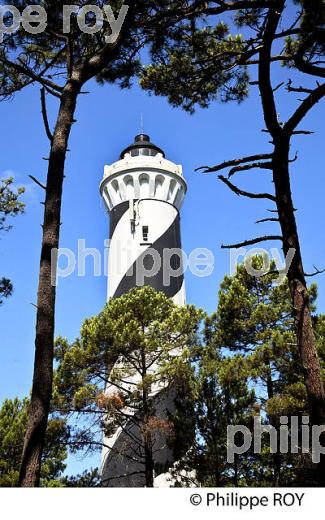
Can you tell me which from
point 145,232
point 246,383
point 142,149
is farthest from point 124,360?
point 142,149

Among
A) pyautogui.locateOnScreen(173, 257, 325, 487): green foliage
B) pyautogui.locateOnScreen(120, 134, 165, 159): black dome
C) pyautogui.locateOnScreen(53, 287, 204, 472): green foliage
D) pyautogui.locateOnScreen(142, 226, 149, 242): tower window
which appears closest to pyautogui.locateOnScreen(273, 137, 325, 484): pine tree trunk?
pyautogui.locateOnScreen(173, 257, 325, 487): green foliage

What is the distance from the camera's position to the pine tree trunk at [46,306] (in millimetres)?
3947

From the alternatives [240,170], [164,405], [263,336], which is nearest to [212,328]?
[263,336]

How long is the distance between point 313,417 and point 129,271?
12.4 metres

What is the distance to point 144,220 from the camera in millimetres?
17734

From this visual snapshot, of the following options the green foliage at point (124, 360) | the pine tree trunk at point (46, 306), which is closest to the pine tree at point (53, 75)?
the pine tree trunk at point (46, 306)

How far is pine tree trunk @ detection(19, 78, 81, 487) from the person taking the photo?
3.95 metres

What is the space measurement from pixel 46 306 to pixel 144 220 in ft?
43.9

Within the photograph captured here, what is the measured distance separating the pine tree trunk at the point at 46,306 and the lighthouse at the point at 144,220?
35.6ft

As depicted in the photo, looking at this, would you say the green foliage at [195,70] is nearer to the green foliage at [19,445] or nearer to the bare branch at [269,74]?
the bare branch at [269,74]

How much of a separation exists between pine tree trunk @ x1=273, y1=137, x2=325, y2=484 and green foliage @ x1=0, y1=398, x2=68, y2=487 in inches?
308

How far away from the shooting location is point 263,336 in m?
11.0

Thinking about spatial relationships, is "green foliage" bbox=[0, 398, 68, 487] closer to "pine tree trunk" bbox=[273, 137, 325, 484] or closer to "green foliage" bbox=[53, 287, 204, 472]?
"green foliage" bbox=[53, 287, 204, 472]
